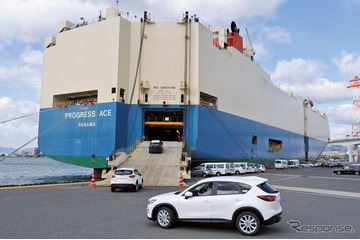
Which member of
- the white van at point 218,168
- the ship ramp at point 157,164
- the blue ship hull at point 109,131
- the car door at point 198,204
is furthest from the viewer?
the white van at point 218,168

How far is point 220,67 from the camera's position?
134 feet

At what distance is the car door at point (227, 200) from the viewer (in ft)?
27.7

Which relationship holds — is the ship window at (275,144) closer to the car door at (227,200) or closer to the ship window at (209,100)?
the ship window at (209,100)

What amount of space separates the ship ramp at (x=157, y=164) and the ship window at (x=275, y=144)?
32.0 metres

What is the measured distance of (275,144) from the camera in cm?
6425

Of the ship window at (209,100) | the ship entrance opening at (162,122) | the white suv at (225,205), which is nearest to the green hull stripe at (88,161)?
the ship entrance opening at (162,122)

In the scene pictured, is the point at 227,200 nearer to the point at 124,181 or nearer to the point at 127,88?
the point at 124,181

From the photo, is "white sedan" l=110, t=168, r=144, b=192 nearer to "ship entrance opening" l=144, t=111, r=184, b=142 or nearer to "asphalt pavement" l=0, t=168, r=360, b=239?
"asphalt pavement" l=0, t=168, r=360, b=239

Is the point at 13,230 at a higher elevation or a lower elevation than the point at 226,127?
lower

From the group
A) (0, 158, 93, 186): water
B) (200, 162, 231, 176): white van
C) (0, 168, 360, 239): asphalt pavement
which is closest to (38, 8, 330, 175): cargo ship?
(200, 162, 231, 176): white van

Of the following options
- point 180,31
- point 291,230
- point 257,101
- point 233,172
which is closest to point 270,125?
point 257,101

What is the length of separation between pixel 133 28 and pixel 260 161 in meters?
30.2

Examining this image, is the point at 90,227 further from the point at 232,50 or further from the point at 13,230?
the point at 232,50

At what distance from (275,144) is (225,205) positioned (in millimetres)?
58284
